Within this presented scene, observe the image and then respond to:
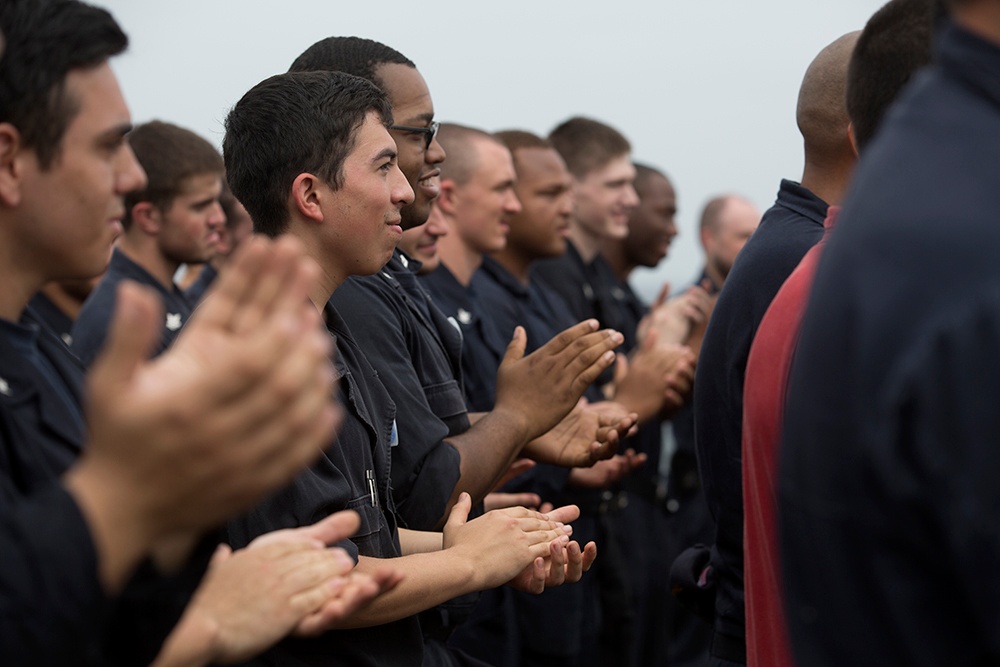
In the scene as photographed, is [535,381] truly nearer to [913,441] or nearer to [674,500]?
[913,441]

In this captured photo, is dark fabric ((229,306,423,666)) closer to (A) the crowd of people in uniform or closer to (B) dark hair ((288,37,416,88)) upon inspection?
(A) the crowd of people in uniform

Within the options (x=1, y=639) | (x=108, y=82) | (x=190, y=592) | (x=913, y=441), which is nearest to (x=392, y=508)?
(x=190, y=592)

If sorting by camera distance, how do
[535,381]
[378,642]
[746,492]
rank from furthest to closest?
1. [535,381]
2. [378,642]
3. [746,492]

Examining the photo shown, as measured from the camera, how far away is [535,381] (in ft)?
10.3

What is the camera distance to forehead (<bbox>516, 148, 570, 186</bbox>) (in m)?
5.69

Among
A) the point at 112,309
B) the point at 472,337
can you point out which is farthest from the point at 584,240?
the point at 112,309

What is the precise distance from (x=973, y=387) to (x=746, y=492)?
100 centimetres

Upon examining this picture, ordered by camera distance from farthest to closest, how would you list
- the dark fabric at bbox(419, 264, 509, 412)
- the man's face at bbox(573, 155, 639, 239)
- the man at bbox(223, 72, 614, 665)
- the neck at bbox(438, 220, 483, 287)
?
the man's face at bbox(573, 155, 639, 239) < the neck at bbox(438, 220, 483, 287) < the dark fabric at bbox(419, 264, 509, 412) < the man at bbox(223, 72, 614, 665)

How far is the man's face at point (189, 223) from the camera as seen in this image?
4801 mm

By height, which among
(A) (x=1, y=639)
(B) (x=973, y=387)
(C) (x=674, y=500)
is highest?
(B) (x=973, y=387)

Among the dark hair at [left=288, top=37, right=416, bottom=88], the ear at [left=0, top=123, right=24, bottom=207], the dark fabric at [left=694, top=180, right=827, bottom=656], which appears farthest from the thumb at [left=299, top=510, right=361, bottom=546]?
the dark hair at [left=288, top=37, right=416, bottom=88]

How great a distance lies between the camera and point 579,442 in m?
3.54

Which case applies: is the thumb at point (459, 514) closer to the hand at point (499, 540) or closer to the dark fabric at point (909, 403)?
the hand at point (499, 540)

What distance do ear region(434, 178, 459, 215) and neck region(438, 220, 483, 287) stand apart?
0.05m
